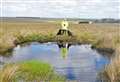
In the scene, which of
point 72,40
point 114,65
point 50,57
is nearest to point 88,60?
point 50,57

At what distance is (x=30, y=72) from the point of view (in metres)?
10.5

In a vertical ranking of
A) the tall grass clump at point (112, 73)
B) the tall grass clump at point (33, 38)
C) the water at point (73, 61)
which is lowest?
the tall grass clump at point (33, 38)

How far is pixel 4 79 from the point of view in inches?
375

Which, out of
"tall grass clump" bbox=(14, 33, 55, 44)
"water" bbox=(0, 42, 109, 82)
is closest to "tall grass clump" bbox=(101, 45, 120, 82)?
"water" bbox=(0, 42, 109, 82)

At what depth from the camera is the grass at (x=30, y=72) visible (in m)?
9.95

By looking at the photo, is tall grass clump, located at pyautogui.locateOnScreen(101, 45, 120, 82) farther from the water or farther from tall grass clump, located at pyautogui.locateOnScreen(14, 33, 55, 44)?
tall grass clump, located at pyautogui.locateOnScreen(14, 33, 55, 44)

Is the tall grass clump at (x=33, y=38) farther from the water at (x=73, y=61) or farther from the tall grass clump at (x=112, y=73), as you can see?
the tall grass clump at (x=112, y=73)

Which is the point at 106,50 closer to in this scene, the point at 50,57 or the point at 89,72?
the point at 50,57

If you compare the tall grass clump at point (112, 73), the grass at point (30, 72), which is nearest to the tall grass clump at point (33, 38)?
the tall grass clump at point (112, 73)

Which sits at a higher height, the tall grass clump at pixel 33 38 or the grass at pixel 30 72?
the grass at pixel 30 72

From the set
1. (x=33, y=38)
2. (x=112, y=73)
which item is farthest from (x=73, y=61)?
(x=33, y=38)

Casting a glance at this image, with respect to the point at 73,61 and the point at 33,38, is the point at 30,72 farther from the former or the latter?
the point at 33,38

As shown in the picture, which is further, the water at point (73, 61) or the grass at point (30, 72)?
the water at point (73, 61)

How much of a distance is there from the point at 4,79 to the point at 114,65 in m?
3.30
